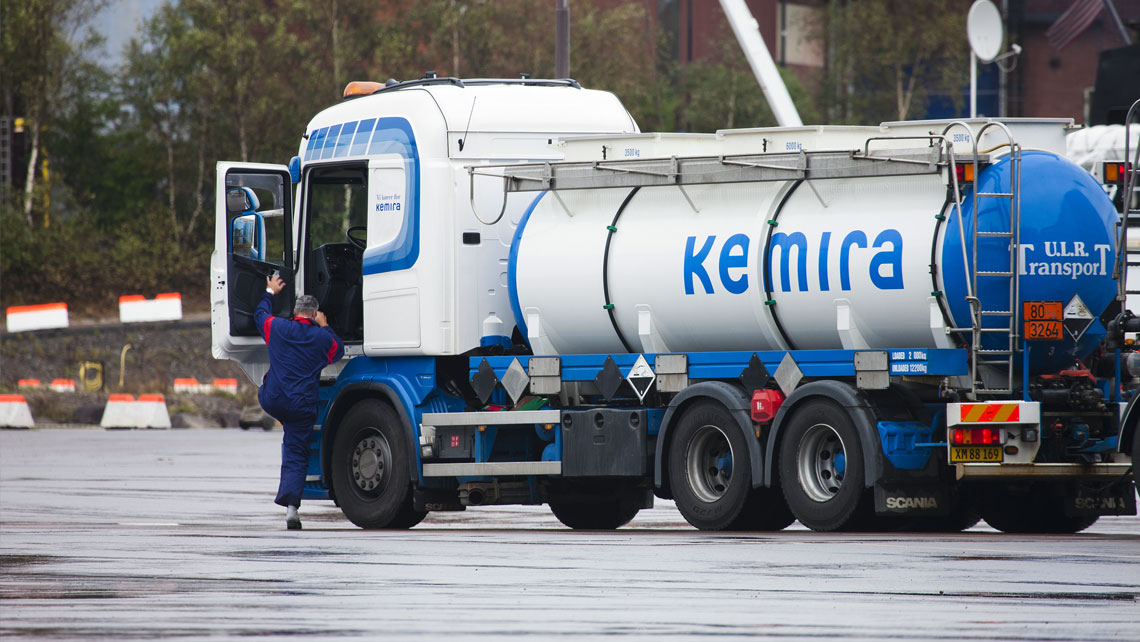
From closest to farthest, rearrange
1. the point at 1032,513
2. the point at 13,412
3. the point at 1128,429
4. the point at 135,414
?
the point at 1128,429 < the point at 1032,513 < the point at 13,412 < the point at 135,414

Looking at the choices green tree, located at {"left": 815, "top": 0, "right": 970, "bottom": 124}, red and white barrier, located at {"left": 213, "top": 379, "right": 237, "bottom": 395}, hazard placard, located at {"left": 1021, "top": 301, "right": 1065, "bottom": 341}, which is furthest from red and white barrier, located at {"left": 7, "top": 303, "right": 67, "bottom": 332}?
hazard placard, located at {"left": 1021, "top": 301, "right": 1065, "bottom": 341}

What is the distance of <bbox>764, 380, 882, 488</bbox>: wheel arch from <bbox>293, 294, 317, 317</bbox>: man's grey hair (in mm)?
3873

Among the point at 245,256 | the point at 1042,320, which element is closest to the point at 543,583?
the point at 1042,320

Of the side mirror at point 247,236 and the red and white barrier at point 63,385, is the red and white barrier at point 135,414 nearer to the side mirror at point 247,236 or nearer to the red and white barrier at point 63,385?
the red and white barrier at point 63,385

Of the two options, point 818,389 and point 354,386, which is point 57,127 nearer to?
point 354,386

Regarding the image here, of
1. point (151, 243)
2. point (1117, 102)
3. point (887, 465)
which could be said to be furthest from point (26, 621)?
point (151, 243)

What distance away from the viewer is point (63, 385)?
4016 cm

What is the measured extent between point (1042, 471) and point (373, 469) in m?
5.44

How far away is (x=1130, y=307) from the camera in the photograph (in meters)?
14.5

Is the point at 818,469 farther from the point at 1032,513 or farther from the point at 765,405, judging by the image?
the point at 1032,513

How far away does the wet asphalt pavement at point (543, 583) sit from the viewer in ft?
25.7

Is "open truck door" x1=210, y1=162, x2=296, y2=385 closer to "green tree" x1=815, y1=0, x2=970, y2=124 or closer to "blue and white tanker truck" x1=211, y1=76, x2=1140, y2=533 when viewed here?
"blue and white tanker truck" x1=211, y1=76, x2=1140, y2=533

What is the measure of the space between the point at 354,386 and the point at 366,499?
91 centimetres

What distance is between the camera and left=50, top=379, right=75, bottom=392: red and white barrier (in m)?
38.1
